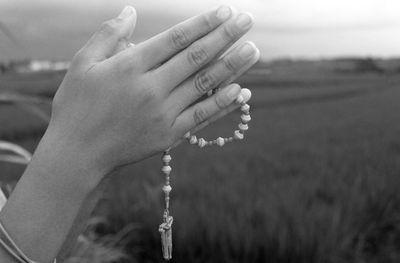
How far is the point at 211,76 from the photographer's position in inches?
28.8

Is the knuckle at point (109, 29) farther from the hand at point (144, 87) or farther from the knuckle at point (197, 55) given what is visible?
the knuckle at point (197, 55)

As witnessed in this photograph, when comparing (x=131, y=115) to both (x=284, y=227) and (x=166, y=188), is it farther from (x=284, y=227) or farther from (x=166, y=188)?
(x=284, y=227)

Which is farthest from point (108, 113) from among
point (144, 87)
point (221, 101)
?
point (221, 101)

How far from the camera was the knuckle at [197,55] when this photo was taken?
71cm

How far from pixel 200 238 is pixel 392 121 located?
7155 millimetres

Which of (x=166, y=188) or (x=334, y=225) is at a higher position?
(x=166, y=188)

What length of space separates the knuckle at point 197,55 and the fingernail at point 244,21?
0.06 meters

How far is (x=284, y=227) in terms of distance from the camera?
2.65 meters

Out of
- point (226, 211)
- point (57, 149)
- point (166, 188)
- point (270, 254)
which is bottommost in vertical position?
point (270, 254)

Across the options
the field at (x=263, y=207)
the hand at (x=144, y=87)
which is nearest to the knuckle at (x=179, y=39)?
the hand at (x=144, y=87)

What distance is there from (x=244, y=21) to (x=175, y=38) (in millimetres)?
99

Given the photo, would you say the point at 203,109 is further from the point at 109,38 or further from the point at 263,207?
the point at 263,207

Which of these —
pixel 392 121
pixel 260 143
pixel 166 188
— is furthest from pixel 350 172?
pixel 392 121

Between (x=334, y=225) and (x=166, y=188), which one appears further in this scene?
(x=334, y=225)
